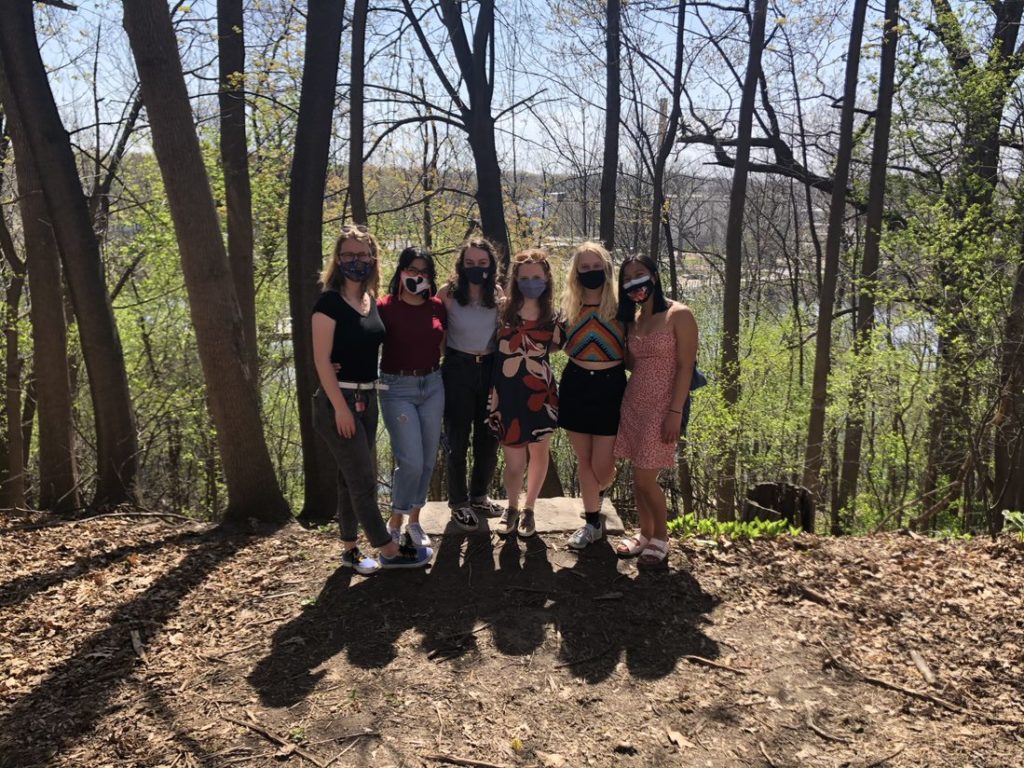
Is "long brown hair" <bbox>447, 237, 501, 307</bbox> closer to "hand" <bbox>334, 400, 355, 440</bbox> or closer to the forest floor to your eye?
"hand" <bbox>334, 400, 355, 440</bbox>

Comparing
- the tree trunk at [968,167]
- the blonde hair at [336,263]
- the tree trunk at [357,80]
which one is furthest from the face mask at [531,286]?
the tree trunk at [968,167]

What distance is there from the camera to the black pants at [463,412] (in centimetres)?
459

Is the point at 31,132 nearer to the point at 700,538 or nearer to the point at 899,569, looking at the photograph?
the point at 700,538

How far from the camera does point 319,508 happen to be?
22.0 ft

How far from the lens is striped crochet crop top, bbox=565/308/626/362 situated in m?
4.32

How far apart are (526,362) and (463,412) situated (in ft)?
1.85

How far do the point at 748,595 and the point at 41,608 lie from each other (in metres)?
4.36

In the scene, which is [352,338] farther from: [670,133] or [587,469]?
[670,133]

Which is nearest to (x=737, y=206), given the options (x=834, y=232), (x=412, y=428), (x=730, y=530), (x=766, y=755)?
(x=834, y=232)

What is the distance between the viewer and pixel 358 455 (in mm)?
4090

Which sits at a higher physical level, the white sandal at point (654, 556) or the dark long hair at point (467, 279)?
the dark long hair at point (467, 279)

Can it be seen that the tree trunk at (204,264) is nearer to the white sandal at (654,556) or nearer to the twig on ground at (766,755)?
the white sandal at (654,556)

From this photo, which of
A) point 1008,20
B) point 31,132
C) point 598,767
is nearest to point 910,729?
point 598,767

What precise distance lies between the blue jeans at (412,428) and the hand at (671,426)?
1365 millimetres
